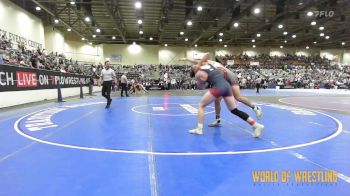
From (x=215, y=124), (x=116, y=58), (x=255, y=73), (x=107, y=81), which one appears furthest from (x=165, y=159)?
(x=116, y=58)

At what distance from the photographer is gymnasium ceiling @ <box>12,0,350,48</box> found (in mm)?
24031

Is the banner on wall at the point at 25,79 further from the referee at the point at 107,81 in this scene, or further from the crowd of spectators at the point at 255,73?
the crowd of spectators at the point at 255,73

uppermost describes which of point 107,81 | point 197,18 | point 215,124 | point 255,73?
point 197,18

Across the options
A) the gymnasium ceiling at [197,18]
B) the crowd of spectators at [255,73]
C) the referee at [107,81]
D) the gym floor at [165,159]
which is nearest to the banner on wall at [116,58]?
the gymnasium ceiling at [197,18]

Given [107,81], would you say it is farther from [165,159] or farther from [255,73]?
[255,73]

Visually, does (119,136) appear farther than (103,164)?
Yes

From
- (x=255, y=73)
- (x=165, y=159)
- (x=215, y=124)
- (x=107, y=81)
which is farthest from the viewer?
(x=255, y=73)

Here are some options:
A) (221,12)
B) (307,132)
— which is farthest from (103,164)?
(221,12)

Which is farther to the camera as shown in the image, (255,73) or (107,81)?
(255,73)

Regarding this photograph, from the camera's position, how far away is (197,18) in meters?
31.0

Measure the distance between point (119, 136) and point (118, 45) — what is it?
4176cm

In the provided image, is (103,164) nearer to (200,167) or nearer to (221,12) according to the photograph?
(200,167)

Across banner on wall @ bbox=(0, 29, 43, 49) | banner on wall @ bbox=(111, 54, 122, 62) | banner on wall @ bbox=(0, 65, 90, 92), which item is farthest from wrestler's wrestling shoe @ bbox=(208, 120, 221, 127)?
banner on wall @ bbox=(111, 54, 122, 62)

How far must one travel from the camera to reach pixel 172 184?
287 cm
